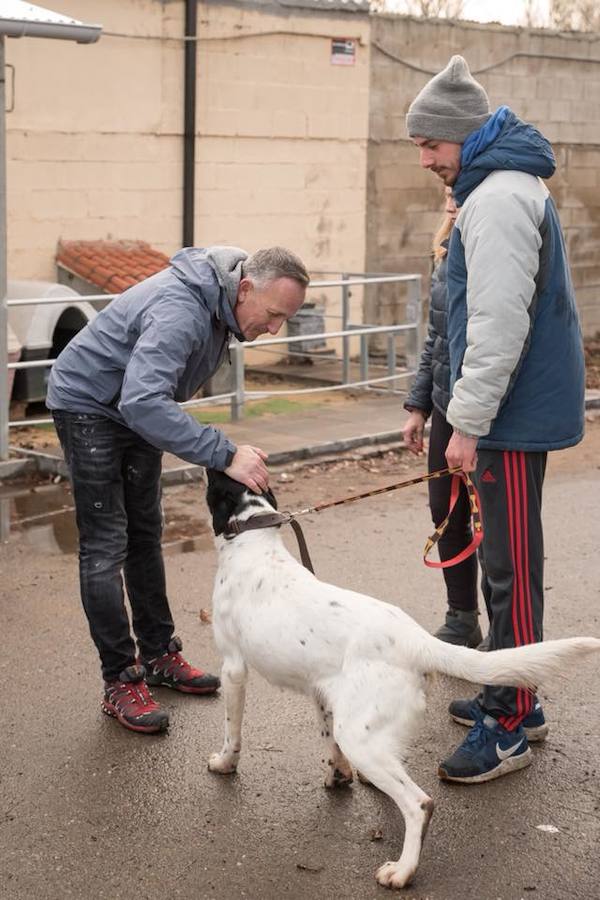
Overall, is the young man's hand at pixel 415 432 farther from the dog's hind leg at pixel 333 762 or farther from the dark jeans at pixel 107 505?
the dog's hind leg at pixel 333 762

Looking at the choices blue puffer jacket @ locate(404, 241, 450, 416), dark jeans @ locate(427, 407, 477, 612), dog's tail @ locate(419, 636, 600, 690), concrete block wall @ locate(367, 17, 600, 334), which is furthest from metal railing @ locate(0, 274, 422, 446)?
dog's tail @ locate(419, 636, 600, 690)

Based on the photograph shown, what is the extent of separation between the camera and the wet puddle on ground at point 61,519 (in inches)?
277

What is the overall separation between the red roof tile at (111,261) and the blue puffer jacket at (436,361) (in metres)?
5.57

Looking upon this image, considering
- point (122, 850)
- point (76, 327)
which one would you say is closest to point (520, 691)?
point (122, 850)

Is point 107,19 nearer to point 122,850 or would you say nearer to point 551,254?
point 551,254

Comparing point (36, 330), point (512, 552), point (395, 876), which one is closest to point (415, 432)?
point (512, 552)

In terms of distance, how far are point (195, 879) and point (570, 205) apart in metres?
13.1

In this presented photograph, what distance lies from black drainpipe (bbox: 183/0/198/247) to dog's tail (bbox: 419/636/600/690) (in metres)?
8.90

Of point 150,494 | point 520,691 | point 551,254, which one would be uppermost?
point 551,254

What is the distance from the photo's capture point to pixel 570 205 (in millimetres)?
15438

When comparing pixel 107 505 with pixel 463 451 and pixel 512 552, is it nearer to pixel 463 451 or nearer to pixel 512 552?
pixel 463 451

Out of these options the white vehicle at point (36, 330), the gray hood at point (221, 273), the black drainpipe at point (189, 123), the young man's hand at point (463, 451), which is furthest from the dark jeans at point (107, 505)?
the black drainpipe at point (189, 123)

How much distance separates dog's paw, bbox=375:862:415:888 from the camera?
3508 millimetres

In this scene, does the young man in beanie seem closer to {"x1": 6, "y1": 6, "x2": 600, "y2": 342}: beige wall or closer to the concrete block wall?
{"x1": 6, "y1": 6, "x2": 600, "y2": 342}: beige wall
